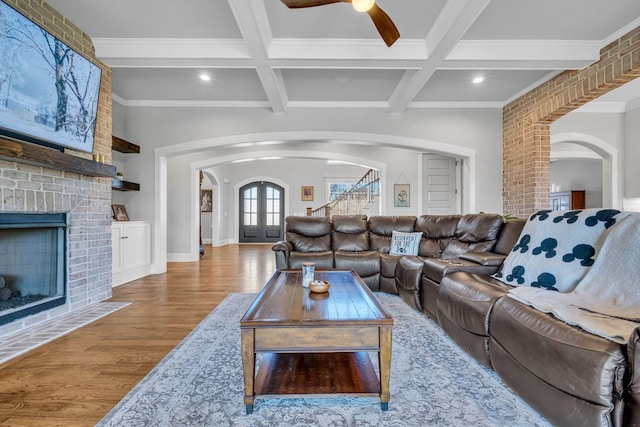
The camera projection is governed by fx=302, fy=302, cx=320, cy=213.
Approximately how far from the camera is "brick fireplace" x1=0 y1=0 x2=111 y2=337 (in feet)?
8.21

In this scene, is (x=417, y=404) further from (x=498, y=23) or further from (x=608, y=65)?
(x=608, y=65)

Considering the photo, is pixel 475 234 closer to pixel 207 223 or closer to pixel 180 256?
pixel 180 256

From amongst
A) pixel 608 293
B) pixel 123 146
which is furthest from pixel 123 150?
pixel 608 293

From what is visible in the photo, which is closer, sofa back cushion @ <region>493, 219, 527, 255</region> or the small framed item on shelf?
sofa back cushion @ <region>493, 219, 527, 255</region>

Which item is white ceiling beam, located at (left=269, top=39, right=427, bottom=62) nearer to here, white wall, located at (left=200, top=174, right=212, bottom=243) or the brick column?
the brick column

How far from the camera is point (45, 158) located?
254cm

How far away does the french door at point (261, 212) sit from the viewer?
11.0 m

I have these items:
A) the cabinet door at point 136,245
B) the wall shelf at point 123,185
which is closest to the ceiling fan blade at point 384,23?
the wall shelf at point 123,185

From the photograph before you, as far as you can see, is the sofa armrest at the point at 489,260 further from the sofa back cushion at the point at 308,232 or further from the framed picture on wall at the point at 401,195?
the framed picture on wall at the point at 401,195

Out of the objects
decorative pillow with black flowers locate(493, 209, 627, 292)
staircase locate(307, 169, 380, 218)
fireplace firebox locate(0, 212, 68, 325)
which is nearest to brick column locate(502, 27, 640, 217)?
decorative pillow with black flowers locate(493, 209, 627, 292)

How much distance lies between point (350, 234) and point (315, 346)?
9.74 feet

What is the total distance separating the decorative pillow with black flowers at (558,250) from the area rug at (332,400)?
729mm

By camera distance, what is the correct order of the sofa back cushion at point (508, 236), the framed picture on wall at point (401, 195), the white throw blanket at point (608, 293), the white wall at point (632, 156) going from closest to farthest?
the white throw blanket at point (608, 293) → the sofa back cushion at point (508, 236) → the white wall at point (632, 156) → the framed picture on wall at point (401, 195)

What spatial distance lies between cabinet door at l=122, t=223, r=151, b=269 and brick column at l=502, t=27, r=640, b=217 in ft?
19.6
